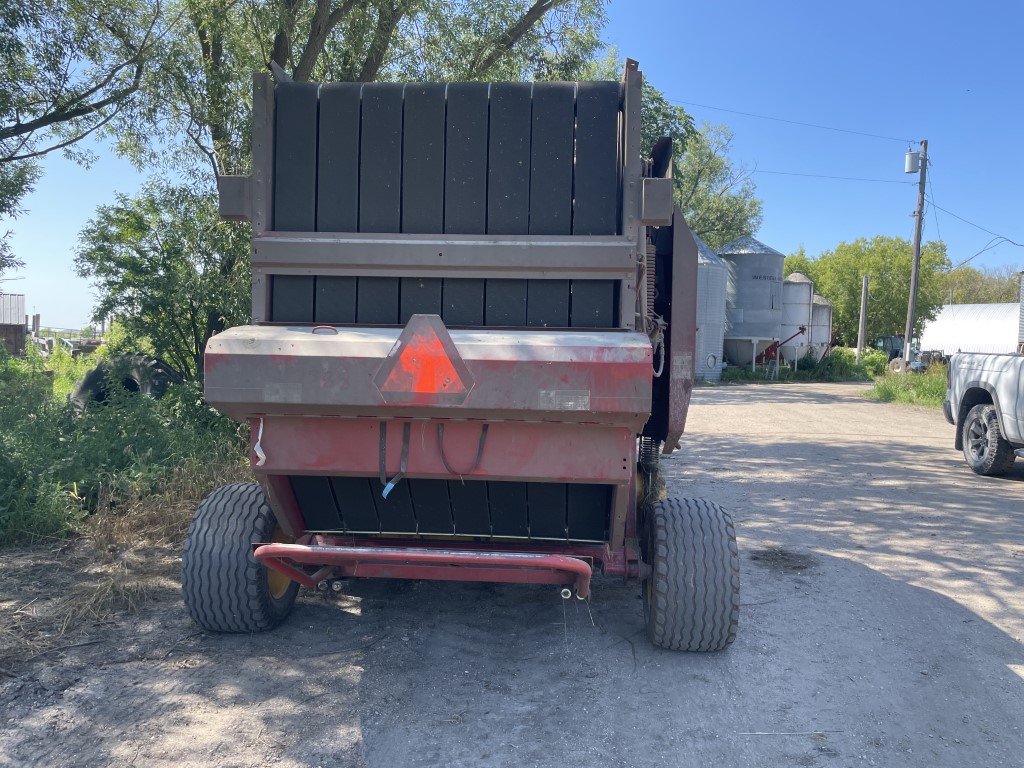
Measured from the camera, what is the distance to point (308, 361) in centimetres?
318

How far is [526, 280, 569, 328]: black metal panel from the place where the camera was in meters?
3.61

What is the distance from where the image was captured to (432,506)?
385 centimetres

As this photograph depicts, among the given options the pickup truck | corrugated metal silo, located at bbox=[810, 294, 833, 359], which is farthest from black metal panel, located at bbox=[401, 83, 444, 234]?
corrugated metal silo, located at bbox=[810, 294, 833, 359]

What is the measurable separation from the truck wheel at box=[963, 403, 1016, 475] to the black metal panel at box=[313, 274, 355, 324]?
8.44 metres

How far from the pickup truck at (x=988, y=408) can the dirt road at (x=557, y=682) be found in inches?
141

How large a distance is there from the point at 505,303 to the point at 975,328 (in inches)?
1926

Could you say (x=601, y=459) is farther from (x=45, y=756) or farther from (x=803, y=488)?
(x=803, y=488)

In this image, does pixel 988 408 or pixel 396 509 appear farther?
pixel 988 408

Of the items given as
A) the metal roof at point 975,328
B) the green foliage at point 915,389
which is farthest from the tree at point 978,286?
the green foliage at point 915,389

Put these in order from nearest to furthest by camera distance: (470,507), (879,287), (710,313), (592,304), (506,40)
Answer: (592,304)
(470,507)
(506,40)
(710,313)
(879,287)

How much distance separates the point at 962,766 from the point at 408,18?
9262 mm

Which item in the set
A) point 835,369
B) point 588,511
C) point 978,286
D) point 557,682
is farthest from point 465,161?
point 978,286

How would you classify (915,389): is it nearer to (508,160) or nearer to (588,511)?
(588,511)

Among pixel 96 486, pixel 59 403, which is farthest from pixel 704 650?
pixel 59 403
